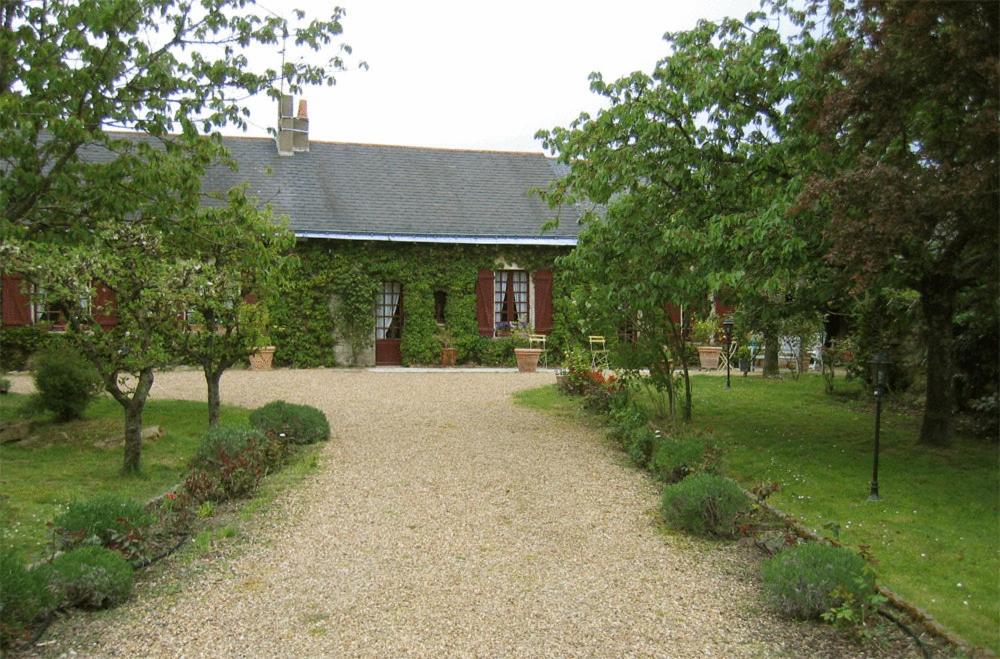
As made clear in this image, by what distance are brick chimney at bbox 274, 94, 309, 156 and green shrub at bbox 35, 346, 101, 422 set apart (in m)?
11.3

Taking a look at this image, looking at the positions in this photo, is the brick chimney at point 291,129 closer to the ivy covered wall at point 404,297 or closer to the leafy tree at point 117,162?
the ivy covered wall at point 404,297

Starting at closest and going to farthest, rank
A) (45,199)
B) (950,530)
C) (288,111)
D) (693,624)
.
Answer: (693,624) → (950,530) → (45,199) → (288,111)

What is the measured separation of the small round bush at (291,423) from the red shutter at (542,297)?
10.4m

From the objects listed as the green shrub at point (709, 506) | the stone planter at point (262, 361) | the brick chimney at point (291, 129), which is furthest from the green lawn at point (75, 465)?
the brick chimney at point (291, 129)

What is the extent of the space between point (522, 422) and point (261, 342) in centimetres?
363

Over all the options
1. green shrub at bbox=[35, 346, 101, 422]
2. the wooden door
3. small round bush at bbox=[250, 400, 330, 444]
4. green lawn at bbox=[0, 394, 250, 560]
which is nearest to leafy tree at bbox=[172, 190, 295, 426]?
small round bush at bbox=[250, 400, 330, 444]

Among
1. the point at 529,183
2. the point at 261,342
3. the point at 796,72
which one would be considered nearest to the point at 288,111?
the point at 529,183

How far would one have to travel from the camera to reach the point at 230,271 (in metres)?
8.38

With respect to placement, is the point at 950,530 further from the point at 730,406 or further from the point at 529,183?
the point at 529,183

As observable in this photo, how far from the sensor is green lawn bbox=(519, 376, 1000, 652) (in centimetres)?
472

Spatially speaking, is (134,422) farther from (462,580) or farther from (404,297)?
(404,297)

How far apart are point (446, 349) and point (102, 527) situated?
13704 millimetres

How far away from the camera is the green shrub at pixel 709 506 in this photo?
5781 millimetres

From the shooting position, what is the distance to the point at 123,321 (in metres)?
7.71
